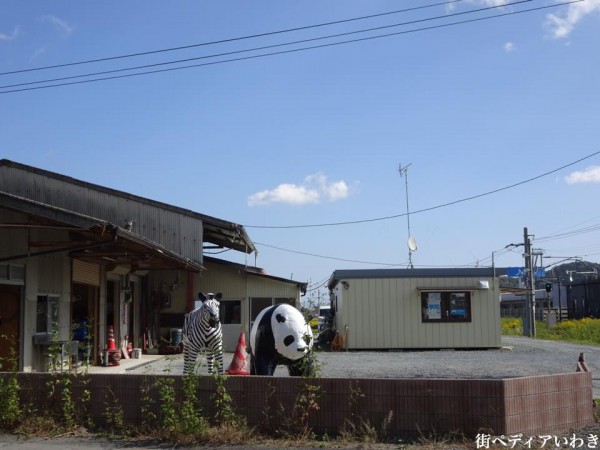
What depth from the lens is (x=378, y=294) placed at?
26078mm

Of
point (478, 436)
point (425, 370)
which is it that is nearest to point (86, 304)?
point (425, 370)

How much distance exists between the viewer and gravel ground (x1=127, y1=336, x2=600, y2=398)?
658 inches

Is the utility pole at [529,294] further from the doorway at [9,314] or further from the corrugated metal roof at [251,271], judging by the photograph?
the doorway at [9,314]

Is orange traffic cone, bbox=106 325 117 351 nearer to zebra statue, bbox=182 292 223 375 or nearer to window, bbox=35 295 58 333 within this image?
window, bbox=35 295 58 333

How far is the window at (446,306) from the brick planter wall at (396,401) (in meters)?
17.0

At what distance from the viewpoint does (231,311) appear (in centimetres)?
2673

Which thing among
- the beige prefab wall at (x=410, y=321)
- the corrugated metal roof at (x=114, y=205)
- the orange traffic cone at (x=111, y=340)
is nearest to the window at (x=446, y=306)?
the beige prefab wall at (x=410, y=321)

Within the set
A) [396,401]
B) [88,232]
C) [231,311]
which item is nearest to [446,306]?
[231,311]

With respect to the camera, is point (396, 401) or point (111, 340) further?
point (111, 340)

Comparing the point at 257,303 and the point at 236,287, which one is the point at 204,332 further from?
the point at 257,303

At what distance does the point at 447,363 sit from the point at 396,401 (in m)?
12.3

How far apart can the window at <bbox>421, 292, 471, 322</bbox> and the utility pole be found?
1108 cm

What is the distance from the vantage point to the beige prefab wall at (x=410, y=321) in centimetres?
2584

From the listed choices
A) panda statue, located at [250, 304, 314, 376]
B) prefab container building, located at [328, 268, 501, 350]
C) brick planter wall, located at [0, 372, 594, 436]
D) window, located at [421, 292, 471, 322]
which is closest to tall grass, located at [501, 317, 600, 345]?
prefab container building, located at [328, 268, 501, 350]
